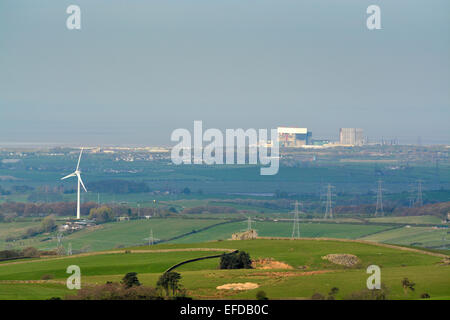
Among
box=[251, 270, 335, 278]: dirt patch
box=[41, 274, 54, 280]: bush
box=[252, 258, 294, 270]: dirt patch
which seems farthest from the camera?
box=[252, 258, 294, 270]: dirt patch

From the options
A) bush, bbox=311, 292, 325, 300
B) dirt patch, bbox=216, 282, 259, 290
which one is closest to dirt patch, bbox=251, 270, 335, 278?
dirt patch, bbox=216, 282, 259, 290

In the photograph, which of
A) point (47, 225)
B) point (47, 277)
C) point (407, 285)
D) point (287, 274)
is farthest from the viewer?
point (47, 225)

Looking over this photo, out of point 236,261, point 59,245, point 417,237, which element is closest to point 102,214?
point 59,245

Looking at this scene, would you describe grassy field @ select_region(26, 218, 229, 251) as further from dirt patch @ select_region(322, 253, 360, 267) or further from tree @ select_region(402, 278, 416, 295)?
tree @ select_region(402, 278, 416, 295)

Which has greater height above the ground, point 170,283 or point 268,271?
point 170,283

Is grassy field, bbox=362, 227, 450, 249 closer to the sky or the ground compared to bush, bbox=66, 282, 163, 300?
closer to the ground

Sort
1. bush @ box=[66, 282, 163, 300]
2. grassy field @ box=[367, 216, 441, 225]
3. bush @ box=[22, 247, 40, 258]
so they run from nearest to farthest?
bush @ box=[66, 282, 163, 300]
bush @ box=[22, 247, 40, 258]
grassy field @ box=[367, 216, 441, 225]

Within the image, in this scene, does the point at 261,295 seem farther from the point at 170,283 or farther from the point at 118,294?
the point at 118,294

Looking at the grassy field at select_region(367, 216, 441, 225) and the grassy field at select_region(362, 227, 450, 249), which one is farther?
the grassy field at select_region(367, 216, 441, 225)
